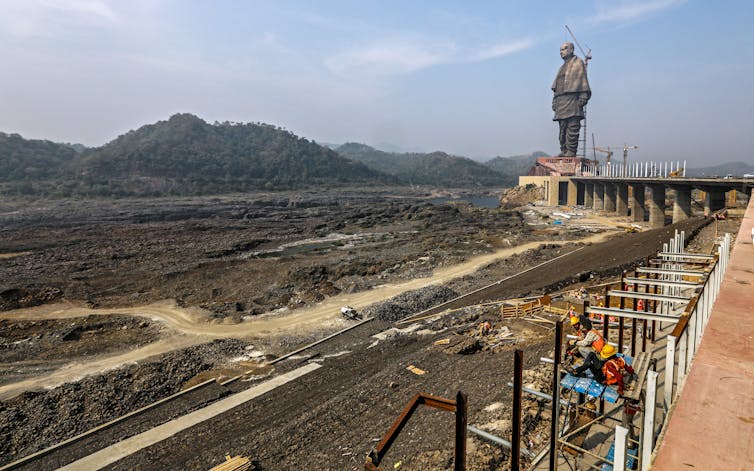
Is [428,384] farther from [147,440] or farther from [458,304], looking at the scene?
[458,304]

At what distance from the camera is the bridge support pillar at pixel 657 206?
170ft

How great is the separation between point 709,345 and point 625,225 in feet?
184

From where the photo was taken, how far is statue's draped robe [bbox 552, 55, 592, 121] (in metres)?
94.1

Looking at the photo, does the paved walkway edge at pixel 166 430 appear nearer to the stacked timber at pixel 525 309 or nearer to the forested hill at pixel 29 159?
the stacked timber at pixel 525 309

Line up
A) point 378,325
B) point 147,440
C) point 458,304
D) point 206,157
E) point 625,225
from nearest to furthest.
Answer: point 147,440
point 378,325
point 458,304
point 625,225
point 206,157

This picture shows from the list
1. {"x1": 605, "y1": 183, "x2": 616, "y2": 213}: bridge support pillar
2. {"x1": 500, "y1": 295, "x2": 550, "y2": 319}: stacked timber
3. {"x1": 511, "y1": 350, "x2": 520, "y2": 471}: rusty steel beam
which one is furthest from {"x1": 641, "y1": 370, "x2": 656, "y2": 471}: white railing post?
{"x1": 605, "y1": 183, "x2": 616, "y2": 213}: bridge support pillar

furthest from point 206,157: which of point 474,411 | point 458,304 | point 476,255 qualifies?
point 474,411

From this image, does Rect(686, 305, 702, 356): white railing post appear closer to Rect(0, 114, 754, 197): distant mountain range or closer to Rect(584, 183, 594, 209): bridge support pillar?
Rect(584, 183, 594, 209): bridge support pillar

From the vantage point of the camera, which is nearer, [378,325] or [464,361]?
[464,361]

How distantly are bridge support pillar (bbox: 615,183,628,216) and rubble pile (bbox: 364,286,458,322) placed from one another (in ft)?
167

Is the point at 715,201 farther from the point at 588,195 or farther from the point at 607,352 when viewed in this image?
the point at 607,352

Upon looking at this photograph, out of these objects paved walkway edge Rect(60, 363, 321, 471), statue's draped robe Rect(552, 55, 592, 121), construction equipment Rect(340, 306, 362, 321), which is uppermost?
statue's draped robe Rect(552, 55, 592, 121)

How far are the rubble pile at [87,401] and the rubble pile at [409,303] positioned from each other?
876 cm

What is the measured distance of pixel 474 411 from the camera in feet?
39.0
